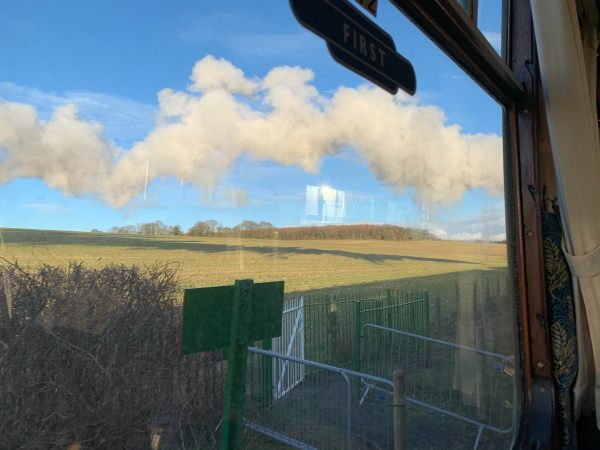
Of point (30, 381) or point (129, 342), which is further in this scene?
point (129, 342)

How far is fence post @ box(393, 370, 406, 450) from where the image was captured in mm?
1475

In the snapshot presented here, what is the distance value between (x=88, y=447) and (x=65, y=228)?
38 cm

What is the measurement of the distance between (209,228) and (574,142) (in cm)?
148

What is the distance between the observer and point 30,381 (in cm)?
73

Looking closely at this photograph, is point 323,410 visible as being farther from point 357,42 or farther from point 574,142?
point 574,142

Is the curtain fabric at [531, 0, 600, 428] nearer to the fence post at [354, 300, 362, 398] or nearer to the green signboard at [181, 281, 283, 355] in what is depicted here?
the fence post at [354, 300, 362, 398]

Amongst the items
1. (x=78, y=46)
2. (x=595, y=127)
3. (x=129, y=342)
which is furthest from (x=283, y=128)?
(x=595, y=127)

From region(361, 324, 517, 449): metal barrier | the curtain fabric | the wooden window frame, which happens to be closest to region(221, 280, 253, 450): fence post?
region(361, 324, 517, 449): metal barrier

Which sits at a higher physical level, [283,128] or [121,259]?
[283,128]

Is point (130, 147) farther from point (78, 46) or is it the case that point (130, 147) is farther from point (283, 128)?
point (283, 128)

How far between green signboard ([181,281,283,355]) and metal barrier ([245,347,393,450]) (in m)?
0.12

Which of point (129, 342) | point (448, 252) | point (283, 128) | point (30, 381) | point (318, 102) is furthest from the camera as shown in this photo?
point (448, 252)

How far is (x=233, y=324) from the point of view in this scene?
100cm

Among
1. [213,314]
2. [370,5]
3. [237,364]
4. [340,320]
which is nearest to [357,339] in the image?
[340,320]
